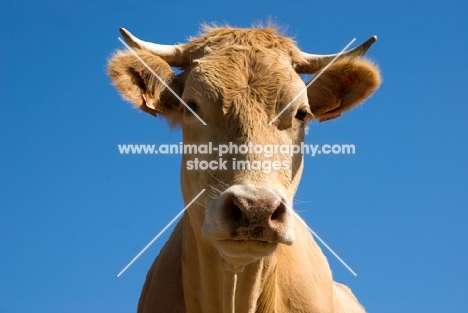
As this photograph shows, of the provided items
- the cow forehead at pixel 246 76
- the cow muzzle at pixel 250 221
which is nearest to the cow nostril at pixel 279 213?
the cow muzzle at pixel 250 221

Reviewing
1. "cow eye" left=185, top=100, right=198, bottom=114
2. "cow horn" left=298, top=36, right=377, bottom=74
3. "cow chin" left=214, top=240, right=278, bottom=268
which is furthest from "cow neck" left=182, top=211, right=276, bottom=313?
"cow horn" left=298, top=36, right=377, bottom=74

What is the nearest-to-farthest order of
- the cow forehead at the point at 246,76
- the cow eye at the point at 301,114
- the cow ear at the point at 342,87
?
the cow forehead at the point at 246,76 < the cow eye at the point at 301,114 < the cow ear at the point at 342,87

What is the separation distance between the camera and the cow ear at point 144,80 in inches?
263

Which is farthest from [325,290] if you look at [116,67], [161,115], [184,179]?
[116,67]

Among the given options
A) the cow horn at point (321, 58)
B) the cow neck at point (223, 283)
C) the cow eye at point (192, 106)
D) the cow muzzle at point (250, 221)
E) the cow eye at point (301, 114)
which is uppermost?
the cow horn at point (321, 58)

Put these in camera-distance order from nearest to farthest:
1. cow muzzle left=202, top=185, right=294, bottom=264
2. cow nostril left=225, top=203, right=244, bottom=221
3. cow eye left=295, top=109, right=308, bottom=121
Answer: cow muzzle left=202, top=185, right=294, bottom=264 < cow nostril left=225, top=203, right=244, bottom=221 < cow eye left=295, top=109, right=308, bottom=121

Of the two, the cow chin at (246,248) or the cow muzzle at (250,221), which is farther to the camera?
the cow chin at (246,248)

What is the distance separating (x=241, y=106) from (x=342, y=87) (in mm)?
1582

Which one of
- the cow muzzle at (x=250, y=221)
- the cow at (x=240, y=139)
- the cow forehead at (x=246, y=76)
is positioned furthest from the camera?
the cow forehead at (x=246, y=76)

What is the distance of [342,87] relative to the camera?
Result: 281 inches

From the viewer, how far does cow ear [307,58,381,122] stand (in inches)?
273

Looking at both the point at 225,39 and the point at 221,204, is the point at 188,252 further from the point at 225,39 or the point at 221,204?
the point at 225,39

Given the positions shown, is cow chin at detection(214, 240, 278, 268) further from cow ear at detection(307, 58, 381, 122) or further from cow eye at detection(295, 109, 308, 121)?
cow ear at detection(307, 58, 381, 122)

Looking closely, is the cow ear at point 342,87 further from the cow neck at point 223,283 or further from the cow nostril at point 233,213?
the cow nostril at point 233,213
